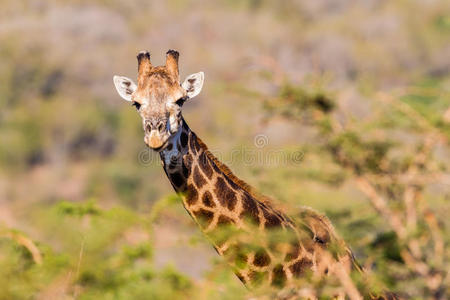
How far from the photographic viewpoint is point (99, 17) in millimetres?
75750

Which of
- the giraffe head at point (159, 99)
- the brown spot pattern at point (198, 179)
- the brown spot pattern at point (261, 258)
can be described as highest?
the giraffe head at point (159, 99)

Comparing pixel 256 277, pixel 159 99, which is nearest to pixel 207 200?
pixel 256 277

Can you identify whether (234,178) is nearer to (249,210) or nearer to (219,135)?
(249,210)

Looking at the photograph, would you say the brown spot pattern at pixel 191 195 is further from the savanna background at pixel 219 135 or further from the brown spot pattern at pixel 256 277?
the brown spot pattern at pixel 256 277

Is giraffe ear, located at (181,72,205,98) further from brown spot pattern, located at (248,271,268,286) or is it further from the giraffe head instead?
brown spot pattern, located at (248,271,268,286)

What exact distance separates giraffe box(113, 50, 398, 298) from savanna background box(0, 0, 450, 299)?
297 mm

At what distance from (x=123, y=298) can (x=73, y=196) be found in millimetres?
43932

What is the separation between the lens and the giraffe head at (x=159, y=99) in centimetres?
387

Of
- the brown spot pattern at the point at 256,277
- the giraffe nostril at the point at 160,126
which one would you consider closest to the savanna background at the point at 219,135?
the brown spot pattern at the point at 256,277

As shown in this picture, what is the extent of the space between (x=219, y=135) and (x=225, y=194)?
127 feet

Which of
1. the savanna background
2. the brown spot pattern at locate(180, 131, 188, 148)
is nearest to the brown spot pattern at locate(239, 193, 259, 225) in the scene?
the savanna background

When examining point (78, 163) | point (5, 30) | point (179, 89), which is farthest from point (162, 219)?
point (5, 30)

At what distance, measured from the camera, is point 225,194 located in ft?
14.1

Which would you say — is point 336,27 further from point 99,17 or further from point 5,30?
point 5,30
